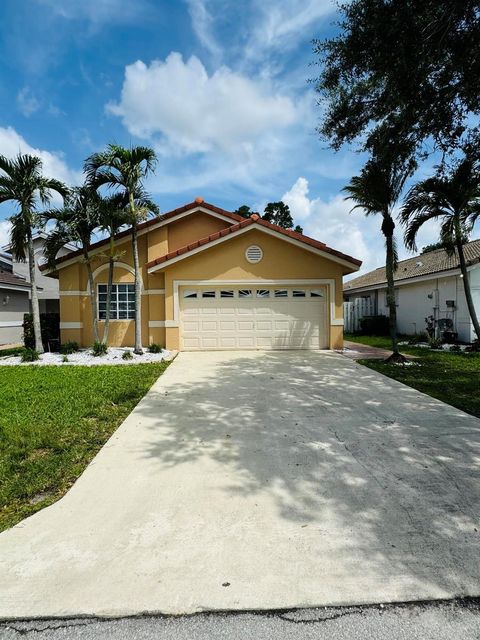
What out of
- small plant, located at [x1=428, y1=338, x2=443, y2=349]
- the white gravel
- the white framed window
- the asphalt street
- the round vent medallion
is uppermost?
the round vent medallion

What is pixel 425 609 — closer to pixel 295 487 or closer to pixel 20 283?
pixel 295 487

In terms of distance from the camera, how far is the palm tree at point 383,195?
9.88 meters

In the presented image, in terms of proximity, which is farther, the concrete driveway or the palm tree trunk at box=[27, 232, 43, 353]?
the palm tree trunk at box=[27, 232, 43, 353]

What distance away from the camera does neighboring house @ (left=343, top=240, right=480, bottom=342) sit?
1553 cm

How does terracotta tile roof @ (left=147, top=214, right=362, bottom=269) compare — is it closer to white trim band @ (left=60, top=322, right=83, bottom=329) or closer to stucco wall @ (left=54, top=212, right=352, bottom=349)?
stucco wall @ (left=54, top=212, right=352, bottom=349)

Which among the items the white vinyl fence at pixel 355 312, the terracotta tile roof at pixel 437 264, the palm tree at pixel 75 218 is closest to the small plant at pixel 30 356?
the palm tree at pixel 75 218

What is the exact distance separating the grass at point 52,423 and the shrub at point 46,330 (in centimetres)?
385

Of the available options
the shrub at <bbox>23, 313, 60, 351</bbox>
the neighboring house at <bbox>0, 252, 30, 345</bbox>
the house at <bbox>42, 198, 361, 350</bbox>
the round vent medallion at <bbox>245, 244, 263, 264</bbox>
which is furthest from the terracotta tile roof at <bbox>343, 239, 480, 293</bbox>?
the neighboring house at <bbox>0, 252, 30, 345</bbox>

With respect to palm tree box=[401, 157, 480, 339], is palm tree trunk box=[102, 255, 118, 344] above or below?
below

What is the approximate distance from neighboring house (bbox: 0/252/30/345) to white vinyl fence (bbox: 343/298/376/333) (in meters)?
17.6

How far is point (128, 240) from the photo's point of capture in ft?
46.5

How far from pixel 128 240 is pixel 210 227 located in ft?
10.4

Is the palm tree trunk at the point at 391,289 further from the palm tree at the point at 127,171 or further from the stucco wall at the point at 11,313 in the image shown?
the stucco wall at the point at 11,313

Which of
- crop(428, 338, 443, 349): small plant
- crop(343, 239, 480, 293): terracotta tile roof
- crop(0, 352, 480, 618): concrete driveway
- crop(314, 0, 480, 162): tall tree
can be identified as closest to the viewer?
crop(0, 352, 480, 618): concrete driveway
